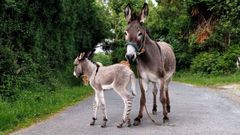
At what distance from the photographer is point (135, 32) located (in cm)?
1055

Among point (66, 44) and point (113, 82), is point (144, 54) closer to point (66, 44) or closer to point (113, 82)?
point (113, 82)

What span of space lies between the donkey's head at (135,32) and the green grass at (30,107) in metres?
3.34

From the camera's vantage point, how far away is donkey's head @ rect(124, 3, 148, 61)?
406 inches

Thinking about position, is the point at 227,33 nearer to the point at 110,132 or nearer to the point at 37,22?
the point at 37,22

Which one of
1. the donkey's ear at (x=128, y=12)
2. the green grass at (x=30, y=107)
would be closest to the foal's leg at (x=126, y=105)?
the donkey's ear at (x=128, y=12)

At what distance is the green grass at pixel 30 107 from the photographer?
11664 millimetres

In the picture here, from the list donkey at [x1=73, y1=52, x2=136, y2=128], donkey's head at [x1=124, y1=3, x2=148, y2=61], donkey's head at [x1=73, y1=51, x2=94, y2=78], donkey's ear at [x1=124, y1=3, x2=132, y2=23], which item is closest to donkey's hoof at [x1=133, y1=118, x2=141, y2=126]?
donkey at [x1=73, y1=52, x2=136, y2=128]

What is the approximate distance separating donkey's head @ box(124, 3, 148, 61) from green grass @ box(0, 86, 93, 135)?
11.0 ft

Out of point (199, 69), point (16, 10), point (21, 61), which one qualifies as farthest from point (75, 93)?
point (199, 69)

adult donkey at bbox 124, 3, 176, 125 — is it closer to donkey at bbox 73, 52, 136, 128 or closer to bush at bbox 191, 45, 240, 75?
donkey at bbox 73, 52, 136, 128

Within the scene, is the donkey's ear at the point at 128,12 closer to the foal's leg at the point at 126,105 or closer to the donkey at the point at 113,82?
the donkey at the point at 113,82

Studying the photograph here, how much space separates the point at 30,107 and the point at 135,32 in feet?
15.8

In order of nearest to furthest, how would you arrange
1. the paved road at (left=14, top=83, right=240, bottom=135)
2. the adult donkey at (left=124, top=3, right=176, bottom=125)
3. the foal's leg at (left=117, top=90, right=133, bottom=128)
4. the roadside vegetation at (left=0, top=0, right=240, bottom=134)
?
the paved road at (left=14, top=83, right=240, bottom=135) < the adult donkey at (left=124, top=3, right=176, bottom=125) < the foal's leg at (left=117, top=90, right=133, bottom=128) < the roadside vegetation at (left=0, top=0, right=240, bottom=134)

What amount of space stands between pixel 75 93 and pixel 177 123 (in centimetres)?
931
